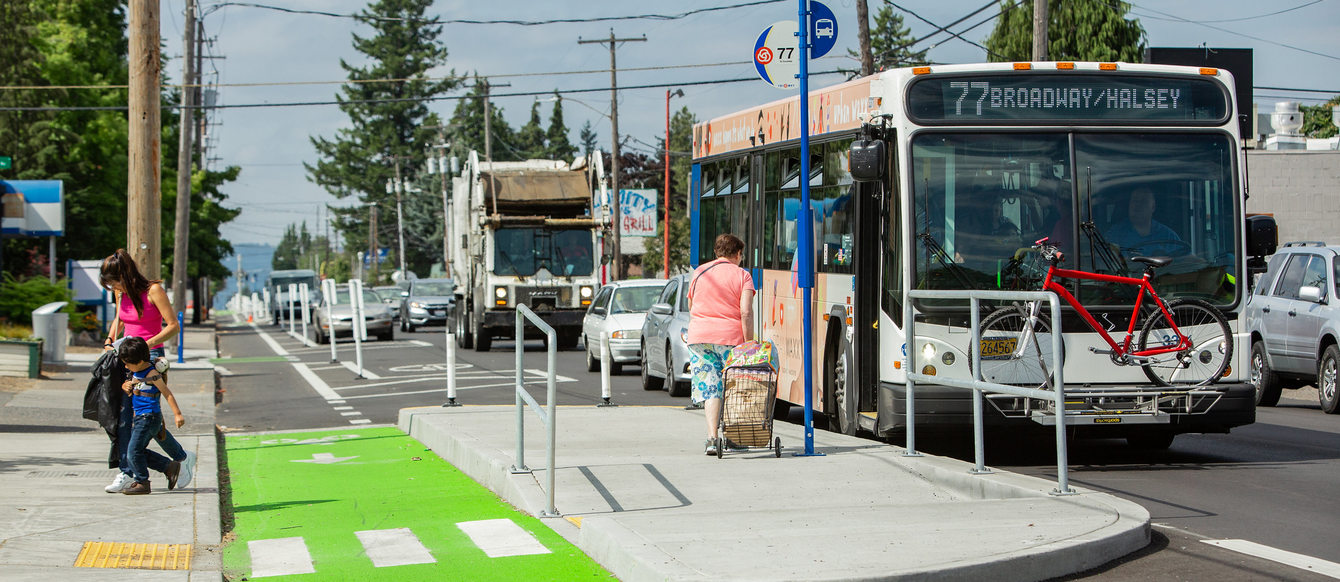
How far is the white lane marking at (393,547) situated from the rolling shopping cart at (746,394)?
2611 millimetres

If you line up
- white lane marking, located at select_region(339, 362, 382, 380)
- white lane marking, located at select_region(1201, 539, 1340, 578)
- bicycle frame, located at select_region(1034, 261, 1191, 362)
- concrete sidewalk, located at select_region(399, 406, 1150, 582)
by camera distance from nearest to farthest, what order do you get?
1. concrete sidewalk, located at select_region(399, 406, 1150, 582)
2. white lane marking, located at select_region(1201, 539, 1340, 578)
3. bicycle frame, located at select_region(1034, 261, 1191, 362)
4. white lane marking, located at select_region(339, 362, 382, 380)

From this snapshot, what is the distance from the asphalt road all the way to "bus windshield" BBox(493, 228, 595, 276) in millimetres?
3302

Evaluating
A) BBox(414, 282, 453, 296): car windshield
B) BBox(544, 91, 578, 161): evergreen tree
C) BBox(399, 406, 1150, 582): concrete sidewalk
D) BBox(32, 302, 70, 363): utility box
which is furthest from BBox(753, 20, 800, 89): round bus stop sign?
BBox(544, 91, 578, 161): evergreen tree

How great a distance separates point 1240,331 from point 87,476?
8.69m

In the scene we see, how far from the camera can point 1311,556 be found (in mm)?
7090

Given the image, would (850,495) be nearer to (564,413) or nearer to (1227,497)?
(1227,497)

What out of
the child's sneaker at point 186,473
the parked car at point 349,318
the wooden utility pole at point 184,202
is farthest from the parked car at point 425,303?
the child's sneaker at point 186,473

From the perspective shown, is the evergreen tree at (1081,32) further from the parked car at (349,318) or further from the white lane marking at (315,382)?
the white lane marking at (315,382)

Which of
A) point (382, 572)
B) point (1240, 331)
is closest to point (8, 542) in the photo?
point (382, 572)

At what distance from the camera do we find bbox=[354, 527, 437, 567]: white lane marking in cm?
753

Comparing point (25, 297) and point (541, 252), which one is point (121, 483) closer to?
point (541, 252)

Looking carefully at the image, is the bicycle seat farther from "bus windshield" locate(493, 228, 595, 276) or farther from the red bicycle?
"bus windshield" locate(493, 228, 595, 276)

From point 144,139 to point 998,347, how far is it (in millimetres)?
13826

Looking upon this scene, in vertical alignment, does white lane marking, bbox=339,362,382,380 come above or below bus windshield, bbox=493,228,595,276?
below
